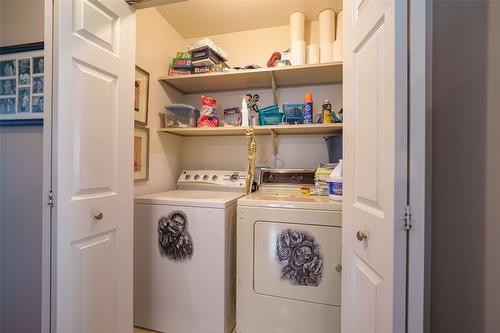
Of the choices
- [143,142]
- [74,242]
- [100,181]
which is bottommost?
[74,242]

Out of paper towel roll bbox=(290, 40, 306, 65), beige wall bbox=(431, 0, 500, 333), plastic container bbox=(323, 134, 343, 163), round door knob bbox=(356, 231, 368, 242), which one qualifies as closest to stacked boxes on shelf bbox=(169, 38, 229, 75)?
paper towel roll bbox=(290, 40, 306, 65)

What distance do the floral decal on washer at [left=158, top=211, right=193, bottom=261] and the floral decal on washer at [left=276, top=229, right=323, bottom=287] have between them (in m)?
0.62

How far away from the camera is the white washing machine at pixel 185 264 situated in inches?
57.6

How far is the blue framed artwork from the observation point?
46.6 inches

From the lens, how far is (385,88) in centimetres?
66

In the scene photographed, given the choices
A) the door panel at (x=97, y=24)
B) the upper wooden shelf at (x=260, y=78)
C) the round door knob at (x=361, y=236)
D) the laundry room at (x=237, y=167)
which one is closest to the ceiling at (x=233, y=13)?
the laundry room at (x=237, y=167)

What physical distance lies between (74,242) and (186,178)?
1293 millimetres

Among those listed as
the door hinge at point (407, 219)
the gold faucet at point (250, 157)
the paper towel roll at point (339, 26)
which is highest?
the paper towel roll at point (339, 26)

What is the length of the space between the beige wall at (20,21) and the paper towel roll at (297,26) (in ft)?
5.36

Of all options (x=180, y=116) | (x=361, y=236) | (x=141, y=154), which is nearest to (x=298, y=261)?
(x=361, y=236)

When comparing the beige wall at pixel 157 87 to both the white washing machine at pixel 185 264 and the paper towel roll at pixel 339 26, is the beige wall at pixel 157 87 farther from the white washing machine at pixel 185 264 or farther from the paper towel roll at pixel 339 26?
the paper towel roll at pixel 339 26

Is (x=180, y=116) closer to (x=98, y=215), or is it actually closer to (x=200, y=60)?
(x=200, y=60)

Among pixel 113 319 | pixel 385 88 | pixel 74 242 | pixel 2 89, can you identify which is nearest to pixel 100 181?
pixel 74 242

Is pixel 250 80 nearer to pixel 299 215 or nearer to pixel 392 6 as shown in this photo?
pixel 299 215
